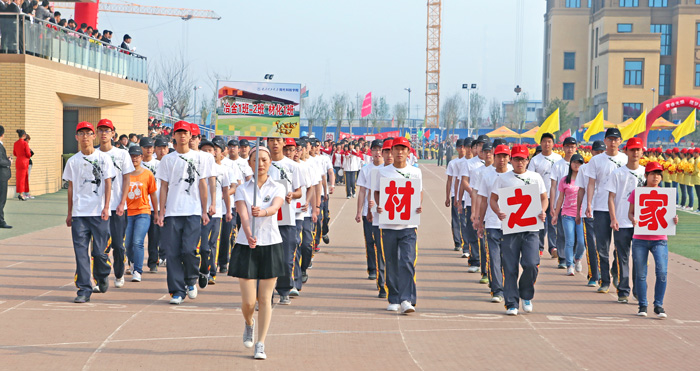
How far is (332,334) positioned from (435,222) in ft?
46.1

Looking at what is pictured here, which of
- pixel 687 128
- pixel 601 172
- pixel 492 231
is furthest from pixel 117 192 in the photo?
pixel 687 128

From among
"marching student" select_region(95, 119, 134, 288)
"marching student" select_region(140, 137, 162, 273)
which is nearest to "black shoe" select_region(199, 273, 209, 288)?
"marching student" select_region(95, 119, 134, 288)

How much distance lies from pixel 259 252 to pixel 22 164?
58.4 ft

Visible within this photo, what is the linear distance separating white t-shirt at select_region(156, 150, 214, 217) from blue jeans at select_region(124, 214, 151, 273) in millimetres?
1540

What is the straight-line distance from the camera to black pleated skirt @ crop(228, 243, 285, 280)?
299 inches

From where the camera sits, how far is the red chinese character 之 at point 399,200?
32.4 feet

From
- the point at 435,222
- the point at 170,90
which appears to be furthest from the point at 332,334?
the point at 170,90

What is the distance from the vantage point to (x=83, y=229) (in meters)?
10.2

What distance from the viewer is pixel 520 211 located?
9812mm

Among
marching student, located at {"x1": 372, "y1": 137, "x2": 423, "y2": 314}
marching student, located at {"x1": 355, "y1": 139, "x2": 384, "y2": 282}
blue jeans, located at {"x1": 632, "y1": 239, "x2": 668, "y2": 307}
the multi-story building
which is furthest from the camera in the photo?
the multi-story building

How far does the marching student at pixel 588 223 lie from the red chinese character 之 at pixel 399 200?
266cm

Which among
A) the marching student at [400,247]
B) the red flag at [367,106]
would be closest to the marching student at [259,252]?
the marching student at [400,247]

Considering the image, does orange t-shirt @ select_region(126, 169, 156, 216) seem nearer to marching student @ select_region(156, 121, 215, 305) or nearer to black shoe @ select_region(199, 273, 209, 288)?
marching student @ select_region(156, 121, 215, 305)

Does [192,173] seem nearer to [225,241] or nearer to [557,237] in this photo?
[225,241]
